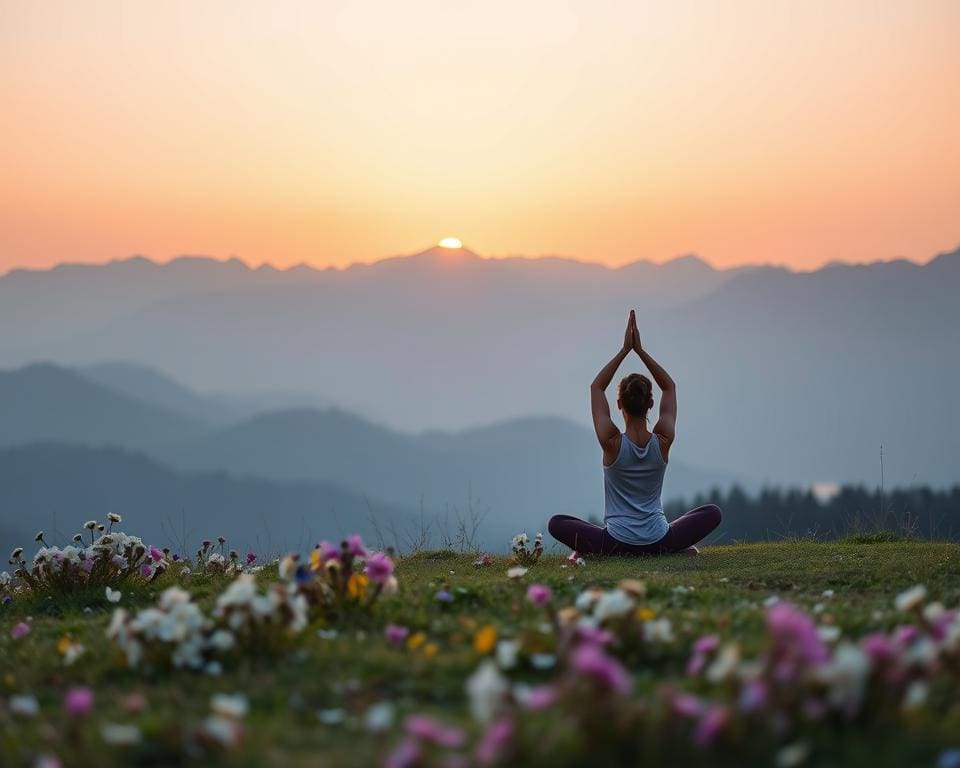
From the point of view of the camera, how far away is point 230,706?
13.1 feet

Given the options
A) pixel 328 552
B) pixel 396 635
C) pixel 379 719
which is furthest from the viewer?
pixel 328 552

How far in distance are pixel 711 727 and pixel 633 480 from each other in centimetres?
857

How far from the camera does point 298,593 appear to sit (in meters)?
6.45

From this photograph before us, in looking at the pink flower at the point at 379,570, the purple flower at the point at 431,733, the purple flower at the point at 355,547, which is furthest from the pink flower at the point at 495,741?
the purple flower at the point at 355,547

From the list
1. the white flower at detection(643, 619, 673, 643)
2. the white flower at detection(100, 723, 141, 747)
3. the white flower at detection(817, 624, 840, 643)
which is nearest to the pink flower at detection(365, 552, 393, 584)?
the white flower at detection(643, 619, 673, 643)

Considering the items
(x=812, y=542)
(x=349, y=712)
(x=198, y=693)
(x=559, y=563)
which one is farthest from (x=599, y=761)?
(x=812, y=542)

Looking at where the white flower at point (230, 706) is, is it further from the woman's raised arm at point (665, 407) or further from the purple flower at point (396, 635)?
the woman's raised arm at point (665, 407)

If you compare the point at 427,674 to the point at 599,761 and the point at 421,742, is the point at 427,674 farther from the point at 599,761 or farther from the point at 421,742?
the point at 599,761

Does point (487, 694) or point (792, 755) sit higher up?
point (487, 694)

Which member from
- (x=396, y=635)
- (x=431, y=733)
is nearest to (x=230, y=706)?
(x=431, y=733)

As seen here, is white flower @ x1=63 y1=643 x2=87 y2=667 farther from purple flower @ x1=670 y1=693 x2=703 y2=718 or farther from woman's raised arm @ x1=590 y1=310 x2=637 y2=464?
woman's raised arm @ x1=590 y1=310 x2=637 y2=464

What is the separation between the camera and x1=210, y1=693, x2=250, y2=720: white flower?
4.00 metres

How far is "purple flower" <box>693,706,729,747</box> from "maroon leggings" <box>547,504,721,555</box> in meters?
8.41

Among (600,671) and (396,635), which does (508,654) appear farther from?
(600,671)
